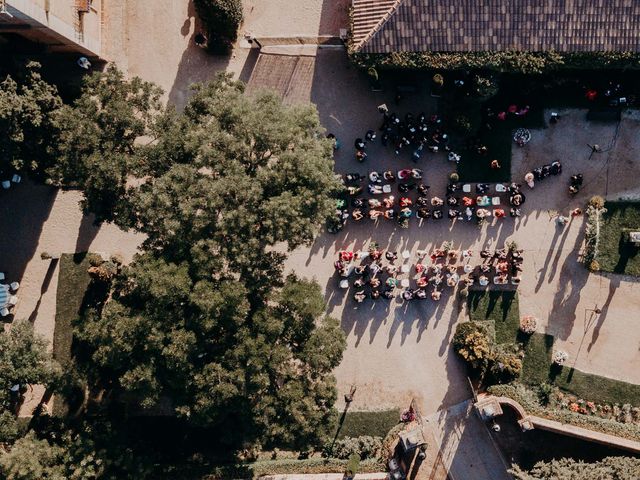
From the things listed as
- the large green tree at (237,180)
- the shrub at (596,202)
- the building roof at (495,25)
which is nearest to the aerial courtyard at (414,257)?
the shrub at (596,202)

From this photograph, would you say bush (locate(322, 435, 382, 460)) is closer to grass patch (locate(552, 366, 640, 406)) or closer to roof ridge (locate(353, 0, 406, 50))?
grass patch (locate(552, 366, 640, 406))

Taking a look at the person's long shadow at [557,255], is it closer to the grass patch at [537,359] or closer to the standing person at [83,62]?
the grass patch at [537,359]

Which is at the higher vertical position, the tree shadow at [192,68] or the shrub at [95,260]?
the tree shadow at [192,68]

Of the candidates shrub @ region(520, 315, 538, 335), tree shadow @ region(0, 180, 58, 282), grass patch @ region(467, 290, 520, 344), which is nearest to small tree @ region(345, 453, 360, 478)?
grass patch @ region(467, 290, 520, 344)

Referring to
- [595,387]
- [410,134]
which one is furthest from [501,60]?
[595,387]

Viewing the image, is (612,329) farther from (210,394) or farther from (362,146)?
(210,394)

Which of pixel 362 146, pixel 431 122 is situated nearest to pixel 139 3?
pixel 362 146

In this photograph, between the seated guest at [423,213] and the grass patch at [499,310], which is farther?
the grass patch at [499,310]
